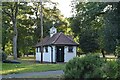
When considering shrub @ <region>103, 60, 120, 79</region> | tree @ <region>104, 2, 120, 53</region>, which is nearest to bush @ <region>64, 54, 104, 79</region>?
shrub @ <region>103, 60, 120, 79</region>

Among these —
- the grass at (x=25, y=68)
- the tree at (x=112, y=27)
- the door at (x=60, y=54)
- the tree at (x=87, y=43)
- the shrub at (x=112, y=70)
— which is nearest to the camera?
the shrub at (x=112, y=70)

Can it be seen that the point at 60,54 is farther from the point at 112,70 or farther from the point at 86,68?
the point at 112,70

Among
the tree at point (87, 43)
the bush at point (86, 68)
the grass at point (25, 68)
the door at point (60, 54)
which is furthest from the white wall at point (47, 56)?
the bush at point (86, 68)

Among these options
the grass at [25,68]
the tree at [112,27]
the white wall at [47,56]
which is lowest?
the white wall at [47,56]

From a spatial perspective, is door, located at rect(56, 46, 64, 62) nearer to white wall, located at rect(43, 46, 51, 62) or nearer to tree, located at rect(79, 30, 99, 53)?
white wall, located at rect(43, 46, 51, 62)

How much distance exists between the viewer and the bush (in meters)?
10.2

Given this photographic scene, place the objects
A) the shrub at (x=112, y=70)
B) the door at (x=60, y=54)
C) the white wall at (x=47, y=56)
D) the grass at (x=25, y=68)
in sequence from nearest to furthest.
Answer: the shrub at (x=112, y=70) → the grass at (x=25, y=68) → the door at (x=60, y=54) → the white wall at (x=47, y=56)

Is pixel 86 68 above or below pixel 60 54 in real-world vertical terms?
above

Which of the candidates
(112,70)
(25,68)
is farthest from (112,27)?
(112,70)

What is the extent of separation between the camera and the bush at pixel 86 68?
10.2m

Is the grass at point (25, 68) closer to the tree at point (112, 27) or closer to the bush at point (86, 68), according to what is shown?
the tree at point (112, 27)

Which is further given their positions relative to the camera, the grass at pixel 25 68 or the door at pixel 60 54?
the door at pixel 60 54

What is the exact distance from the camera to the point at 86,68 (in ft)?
34.1

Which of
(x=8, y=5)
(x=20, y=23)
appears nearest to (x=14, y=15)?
(x=8, y=5)
